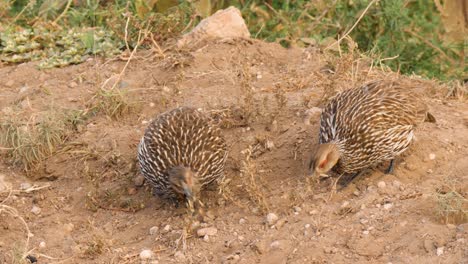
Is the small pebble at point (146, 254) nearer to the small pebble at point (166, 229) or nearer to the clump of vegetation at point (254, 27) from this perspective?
the small pebble at point (166, 229)

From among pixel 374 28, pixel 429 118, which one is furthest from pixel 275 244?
pixel 374 28

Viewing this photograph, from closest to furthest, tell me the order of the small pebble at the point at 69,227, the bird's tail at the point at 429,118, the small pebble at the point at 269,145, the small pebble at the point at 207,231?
the small pebble at the point at 207,231, the small pebble at the point at 69,227, the bird's tail at the point at 429,118, the small pebble at the point at 269,145

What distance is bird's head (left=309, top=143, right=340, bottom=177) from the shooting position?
7547mm

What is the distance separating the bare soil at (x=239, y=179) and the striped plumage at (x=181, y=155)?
0.78 ft

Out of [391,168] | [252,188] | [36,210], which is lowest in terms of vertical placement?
[36,210]

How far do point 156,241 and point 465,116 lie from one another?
318 centimetres

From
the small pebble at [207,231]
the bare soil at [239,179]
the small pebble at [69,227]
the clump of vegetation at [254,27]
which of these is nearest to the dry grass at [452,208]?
the bare soil at [239,179]

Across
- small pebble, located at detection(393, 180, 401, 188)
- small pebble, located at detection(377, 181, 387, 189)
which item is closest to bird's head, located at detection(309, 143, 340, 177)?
small pebble, located at detection(377, 181, 387, 189)

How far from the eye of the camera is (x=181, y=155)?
25.4ft

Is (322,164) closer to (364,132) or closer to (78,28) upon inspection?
(364,132)

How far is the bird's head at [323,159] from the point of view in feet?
24.8

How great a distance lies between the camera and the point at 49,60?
402 inches

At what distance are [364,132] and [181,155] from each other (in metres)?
1.53

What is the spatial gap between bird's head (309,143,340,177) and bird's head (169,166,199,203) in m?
0.95
